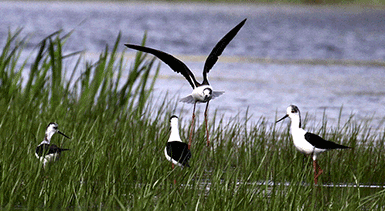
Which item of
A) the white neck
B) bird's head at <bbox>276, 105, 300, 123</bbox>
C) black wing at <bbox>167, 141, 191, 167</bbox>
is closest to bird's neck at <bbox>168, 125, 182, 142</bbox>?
the white neck

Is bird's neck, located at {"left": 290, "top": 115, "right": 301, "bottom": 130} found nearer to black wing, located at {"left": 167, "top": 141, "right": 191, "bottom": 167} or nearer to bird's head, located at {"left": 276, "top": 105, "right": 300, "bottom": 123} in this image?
bird's head, located at {"left": 276, "top": 105, "right": 300, "bottom": 123}

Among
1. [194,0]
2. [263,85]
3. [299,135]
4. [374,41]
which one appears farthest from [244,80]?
[194,0]

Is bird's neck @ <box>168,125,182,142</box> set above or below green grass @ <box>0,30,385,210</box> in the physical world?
above

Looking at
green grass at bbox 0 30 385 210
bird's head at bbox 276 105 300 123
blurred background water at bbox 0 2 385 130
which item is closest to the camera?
green grass at bbox 0 30 385 210

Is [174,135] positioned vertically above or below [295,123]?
below

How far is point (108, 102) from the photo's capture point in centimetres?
920

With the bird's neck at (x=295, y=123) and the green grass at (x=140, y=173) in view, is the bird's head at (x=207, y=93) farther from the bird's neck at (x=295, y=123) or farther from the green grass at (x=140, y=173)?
the bird's neck at (x=295, y=123)

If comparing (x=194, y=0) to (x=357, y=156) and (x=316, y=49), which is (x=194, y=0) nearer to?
(x=316, y=49)

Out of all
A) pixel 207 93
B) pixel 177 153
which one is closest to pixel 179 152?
pixel 177 153

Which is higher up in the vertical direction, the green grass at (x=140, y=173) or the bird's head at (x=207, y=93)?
the bird's head at (x=207, y=93)

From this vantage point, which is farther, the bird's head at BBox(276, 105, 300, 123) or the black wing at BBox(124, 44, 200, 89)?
the bird's head at BBox(276, 105, 300, 123)

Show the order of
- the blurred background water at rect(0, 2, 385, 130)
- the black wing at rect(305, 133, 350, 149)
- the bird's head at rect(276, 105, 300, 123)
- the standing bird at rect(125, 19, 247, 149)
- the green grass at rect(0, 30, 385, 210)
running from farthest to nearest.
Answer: the blurred background water at rect(0, 2, 385, 130) < the bird's head at rect(276, 105, 300, 123) < the black wing at rect(305, 133, 350, 149) < the standing bird at rect(125, 19, 247, 149) < the green grass at rect(0, 30, 385, 210)

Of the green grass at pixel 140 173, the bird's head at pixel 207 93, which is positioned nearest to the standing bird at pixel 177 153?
the green grass at pixel 140 173

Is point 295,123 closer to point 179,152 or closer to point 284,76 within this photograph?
point 179,152
